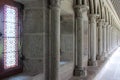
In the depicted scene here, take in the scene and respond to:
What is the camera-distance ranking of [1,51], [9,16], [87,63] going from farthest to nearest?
1. [87,63]
2. [9,16]
3. [1,51]

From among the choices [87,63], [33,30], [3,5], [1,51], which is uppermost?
[3,5]

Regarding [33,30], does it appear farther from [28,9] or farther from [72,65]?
[72,65]

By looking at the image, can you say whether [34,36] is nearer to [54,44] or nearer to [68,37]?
[54,44]

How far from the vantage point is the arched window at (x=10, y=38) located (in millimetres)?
Result: 4086

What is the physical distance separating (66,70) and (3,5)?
2842 millimetres

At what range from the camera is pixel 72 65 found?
682 centimetres

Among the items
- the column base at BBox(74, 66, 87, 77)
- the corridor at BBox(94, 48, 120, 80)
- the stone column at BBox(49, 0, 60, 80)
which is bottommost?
the corridor at BBox(94, 48, 120, 80)

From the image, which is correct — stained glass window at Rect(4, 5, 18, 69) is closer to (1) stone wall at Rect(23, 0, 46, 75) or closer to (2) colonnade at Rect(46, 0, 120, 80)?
(1) stone wall at Rect(23, 0, 46, 75)

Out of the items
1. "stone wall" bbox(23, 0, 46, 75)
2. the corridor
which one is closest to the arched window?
"stone wall" bbox(23, 0, 46, 75)

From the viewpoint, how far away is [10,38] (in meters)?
4.34

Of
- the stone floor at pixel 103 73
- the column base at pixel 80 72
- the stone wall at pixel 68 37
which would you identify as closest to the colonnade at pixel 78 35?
the column base at pixel 80 72

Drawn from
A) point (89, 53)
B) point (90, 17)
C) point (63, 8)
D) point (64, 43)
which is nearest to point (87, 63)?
point (89, 53)

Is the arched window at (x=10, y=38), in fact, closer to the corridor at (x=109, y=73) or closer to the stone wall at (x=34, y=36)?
the stone wall at (x=34, y=36)

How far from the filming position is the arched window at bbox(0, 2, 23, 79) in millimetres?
4086
